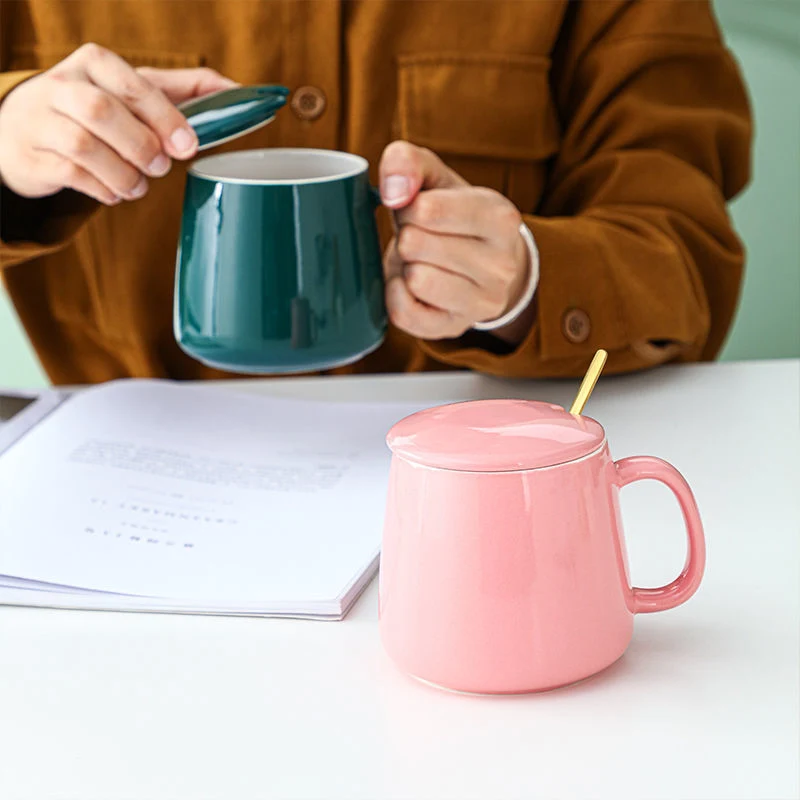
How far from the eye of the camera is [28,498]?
0.56m

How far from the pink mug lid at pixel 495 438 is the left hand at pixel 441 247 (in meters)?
0.25

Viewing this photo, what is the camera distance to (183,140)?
1.94ft

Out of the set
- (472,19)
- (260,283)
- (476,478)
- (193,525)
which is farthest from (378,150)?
(476,478)

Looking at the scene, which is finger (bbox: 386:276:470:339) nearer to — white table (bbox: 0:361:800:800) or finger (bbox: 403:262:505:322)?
finger (bbox: 403:262:505:322)

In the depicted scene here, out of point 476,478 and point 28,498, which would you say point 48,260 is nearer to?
point 28,498

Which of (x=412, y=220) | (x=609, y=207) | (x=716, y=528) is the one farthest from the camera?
(x=609, y=207)

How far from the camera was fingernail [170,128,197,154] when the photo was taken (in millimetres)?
591

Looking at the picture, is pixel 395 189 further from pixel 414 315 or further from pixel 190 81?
pixel 190 81

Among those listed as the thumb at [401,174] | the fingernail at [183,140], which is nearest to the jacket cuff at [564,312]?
the thumb at [401,174]

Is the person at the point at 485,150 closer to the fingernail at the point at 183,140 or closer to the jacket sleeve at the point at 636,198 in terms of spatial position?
the jacket sleeve at the point at 636,198

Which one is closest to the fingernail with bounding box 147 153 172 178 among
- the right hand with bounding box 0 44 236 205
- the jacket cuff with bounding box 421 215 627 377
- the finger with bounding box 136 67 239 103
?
the right hand with bounding box 0 44 236 205

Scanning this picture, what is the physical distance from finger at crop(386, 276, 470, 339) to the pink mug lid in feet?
0.87

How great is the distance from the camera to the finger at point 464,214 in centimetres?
62

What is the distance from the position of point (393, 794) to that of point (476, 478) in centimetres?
11
